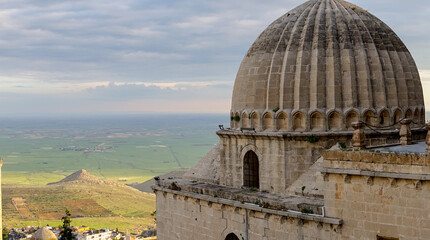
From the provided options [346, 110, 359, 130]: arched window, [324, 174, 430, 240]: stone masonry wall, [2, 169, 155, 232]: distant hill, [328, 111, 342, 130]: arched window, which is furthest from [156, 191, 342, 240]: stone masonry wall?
[2, 169, 155, 232]: distant hill

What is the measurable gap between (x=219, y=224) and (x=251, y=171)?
87.7 inches

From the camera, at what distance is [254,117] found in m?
18.6

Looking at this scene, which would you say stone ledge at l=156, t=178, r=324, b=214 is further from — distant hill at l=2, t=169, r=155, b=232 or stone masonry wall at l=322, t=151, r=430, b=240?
distant hill at l=2, t=169, r=155, b=232

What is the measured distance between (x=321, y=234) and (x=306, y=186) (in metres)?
2.59

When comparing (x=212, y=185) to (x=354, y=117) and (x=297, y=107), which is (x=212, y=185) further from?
(x=354, y=117)

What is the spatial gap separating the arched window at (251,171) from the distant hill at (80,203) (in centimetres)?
4779

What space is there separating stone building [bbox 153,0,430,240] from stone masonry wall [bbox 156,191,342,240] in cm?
4

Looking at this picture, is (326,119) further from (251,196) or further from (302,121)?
(251,196)

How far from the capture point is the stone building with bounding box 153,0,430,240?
15969mm

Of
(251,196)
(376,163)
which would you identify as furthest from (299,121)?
(376,163)

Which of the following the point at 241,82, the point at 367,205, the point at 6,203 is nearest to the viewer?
the point at 367,205

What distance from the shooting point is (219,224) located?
18078mm

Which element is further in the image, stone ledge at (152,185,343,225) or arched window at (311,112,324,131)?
arched window at (311,112,324,131)

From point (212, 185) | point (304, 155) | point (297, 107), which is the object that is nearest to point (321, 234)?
point (304, 155)
